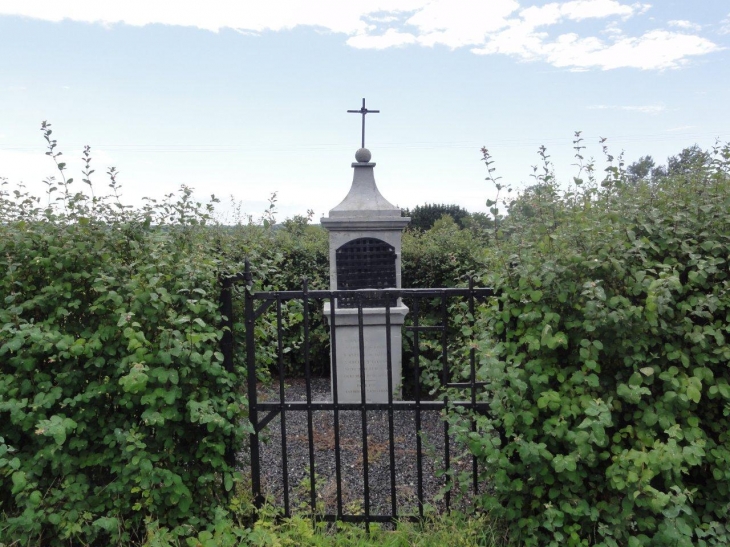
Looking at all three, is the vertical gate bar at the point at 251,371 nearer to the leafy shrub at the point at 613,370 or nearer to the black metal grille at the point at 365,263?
the leafy shrub at the point at 613,370

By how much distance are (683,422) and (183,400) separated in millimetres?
2649

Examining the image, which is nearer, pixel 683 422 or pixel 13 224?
pixel 683 422

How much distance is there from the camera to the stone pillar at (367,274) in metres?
5.83

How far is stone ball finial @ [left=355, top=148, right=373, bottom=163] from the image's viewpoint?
20.3 ft

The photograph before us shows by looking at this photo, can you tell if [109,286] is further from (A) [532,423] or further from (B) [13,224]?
(A) [532,423]

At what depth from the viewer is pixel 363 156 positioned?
20.3ft

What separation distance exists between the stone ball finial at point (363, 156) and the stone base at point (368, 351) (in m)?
1.79

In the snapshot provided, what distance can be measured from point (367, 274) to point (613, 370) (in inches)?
139

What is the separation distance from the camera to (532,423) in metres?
2.64

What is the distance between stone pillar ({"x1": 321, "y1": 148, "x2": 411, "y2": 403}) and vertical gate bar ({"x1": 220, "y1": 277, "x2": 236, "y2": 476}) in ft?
8.79

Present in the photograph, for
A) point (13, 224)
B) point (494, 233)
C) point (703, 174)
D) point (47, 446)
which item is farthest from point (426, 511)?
point (13, 224)

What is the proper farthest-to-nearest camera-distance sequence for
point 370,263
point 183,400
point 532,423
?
point 370,263
point 183,400
point 532,423

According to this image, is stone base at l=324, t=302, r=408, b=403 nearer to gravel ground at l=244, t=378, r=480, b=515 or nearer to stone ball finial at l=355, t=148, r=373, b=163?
gravel ground at l=244, t=378, r=480, b=515

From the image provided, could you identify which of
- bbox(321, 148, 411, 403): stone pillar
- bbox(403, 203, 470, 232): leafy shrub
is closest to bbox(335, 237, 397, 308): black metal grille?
bbox(321, 148, 411, 403): stone pillar
